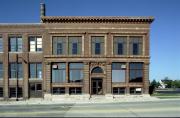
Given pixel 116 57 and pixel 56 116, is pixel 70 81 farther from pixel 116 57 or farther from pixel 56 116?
pixel 56 116

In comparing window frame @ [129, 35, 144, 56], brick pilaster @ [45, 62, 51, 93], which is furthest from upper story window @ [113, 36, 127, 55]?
brick pilaster @ [45, 62, 51, 93]

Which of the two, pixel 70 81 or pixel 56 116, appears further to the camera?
pixel 70 81

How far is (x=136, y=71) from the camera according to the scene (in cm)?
4775

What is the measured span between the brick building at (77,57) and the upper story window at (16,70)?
0.13m

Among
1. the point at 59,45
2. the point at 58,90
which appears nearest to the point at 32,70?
the point at 58,90

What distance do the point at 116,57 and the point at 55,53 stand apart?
30.7 ft

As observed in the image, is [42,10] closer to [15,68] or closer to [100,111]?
[15,68]

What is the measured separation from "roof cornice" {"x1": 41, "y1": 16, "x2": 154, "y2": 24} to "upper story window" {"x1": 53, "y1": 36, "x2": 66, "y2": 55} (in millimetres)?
2600

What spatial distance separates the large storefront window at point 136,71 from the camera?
4766cm

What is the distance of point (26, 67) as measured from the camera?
47.7 metres

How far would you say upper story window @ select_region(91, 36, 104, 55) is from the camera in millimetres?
47656

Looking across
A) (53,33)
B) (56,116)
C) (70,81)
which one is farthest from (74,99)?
(56,116)

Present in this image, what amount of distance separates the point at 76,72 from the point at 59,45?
4903mm

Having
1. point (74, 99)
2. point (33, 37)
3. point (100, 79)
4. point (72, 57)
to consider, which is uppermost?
point (33, 37)
